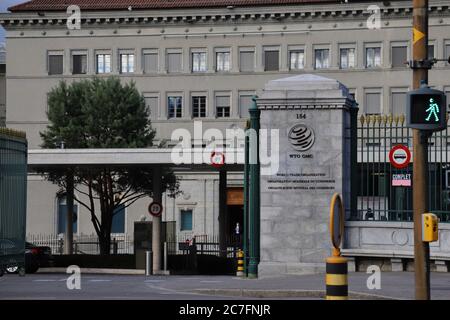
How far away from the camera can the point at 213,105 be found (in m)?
75.3

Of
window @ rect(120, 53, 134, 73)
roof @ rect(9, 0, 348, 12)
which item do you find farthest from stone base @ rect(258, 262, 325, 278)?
window @ rect(120, 53, 134, 73)

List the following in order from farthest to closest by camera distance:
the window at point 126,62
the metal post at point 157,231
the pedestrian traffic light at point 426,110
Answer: the window at point 126,62 < the metal post at point 157,231 < the pedestrian traffic light at point 426,110

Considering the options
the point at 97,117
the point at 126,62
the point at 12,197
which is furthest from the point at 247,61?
the point at 12,197

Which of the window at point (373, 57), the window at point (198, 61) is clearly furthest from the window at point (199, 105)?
the window at point (373, 57)

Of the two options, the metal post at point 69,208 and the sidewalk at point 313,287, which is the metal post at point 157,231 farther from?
the sidewalk at point 313,287

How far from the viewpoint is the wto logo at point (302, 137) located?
26.4m

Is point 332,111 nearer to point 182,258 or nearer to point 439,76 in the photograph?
point 182,258

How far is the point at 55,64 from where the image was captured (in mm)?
77000

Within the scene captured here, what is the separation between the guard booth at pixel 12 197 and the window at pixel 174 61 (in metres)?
57.6

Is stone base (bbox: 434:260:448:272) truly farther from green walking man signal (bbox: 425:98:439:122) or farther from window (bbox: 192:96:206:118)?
window (bbox: 192:96:206:118)

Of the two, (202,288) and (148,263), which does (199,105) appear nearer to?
(148,263)

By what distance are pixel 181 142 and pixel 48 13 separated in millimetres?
12312

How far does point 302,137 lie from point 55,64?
172 feet
